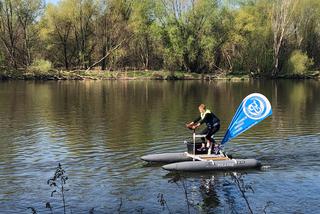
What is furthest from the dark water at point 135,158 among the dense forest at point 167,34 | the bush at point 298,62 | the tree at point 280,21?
the tree at point 280,21

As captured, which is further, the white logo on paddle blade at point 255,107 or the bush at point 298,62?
the bush at point 298,62

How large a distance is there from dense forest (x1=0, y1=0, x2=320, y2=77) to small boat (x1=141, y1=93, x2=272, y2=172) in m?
76.9

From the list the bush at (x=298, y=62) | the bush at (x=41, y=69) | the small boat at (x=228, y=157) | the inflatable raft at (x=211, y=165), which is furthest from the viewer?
the bush at (x=298, y=62)

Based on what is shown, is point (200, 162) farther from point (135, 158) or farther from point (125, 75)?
point (125, 75)

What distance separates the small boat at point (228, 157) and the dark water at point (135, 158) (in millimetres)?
436

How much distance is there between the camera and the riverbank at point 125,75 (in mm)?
93000

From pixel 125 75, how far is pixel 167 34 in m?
12.1

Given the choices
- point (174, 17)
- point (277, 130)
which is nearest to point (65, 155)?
point (277, 130)

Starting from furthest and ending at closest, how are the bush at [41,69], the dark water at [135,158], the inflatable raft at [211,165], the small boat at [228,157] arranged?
1. the bush at [41,69]
2. the small boat at [228,157]
3. the inflatable raft at [211,165]
4. the dark water at [135,158]

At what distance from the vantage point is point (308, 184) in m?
19.0

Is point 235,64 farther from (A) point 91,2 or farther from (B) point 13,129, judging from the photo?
(B) point 13,129

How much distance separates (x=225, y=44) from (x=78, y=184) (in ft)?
281

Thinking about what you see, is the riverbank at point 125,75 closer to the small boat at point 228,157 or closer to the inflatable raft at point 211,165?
the small boat at point 228,157

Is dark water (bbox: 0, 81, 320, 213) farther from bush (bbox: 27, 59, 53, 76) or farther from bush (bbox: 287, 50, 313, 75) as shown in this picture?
bush (bbox: 287, 50, 313, 75)
